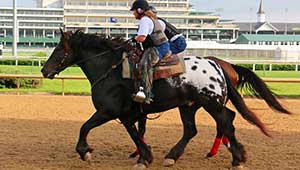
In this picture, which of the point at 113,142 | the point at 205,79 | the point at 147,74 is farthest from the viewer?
the point at 113,142

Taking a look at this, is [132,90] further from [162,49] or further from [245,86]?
Result: [245,86]

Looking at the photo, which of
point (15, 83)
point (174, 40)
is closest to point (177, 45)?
point (174, 40)

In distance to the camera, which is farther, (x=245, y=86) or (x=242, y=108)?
(x=245, y=86)

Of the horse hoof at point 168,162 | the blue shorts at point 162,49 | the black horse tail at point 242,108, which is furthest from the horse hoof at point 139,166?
the black horse tail at point 242,108

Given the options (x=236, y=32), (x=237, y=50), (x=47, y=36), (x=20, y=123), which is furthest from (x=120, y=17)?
(x=20, y=123)

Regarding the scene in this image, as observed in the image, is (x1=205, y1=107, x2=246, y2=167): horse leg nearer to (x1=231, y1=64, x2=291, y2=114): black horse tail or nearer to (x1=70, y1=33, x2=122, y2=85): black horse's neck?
(x1=231, y1=64, x2=291, y2=114): black horse tail

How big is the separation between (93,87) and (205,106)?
1.50 metres

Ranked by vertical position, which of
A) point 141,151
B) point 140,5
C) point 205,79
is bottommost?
point 141,151

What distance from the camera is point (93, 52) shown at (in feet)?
21.9

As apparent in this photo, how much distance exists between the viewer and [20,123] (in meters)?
10.4

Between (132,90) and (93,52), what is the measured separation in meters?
0.85

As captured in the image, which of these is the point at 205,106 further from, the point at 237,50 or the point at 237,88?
the point at 237,50

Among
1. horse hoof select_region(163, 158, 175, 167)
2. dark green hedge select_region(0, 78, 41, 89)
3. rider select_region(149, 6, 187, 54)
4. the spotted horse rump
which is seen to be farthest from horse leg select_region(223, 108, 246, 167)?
dark green hedge select_region(0, 78, 41, 89)

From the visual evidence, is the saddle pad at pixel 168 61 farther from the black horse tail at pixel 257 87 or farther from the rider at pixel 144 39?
the black horse tail at pixel 257 87
